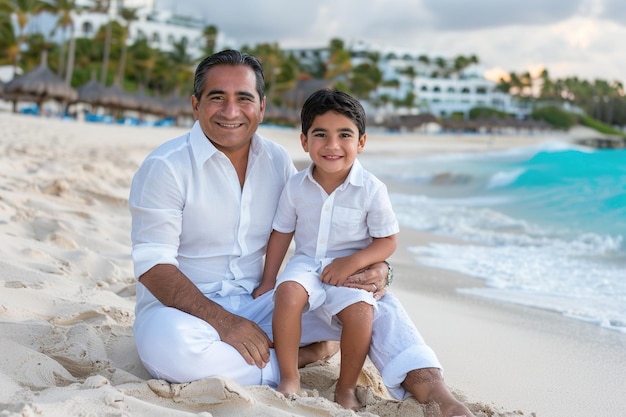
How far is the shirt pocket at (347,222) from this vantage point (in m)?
2.72

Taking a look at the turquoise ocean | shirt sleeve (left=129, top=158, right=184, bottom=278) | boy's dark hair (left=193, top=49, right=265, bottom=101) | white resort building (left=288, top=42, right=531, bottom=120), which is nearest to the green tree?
the turquoise ocean

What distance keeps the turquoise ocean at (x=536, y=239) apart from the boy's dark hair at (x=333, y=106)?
2.45 metres

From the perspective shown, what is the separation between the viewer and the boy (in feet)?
8.29

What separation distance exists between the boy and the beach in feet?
0.74

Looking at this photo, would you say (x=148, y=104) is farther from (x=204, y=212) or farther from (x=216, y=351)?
(x=216, y=351)

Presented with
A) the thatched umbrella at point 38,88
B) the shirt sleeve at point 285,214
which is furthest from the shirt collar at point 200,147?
the thatched umbrella at point 38,88

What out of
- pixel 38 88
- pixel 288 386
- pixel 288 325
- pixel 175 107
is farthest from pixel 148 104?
pixel 288 386

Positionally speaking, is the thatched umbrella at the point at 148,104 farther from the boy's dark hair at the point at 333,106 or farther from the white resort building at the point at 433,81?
the white resort building at the point at 433,81

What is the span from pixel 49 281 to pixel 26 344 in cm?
86

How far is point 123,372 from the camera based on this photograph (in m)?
2.48

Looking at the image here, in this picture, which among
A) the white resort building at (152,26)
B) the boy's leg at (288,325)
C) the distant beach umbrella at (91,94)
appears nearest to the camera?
the boy's leg at (288,325)

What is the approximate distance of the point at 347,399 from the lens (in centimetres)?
247

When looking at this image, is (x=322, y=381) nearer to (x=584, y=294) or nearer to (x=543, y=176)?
(x=584, y=294)

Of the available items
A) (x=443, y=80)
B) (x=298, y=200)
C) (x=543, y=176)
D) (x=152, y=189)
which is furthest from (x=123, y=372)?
(x=443, y=80)
